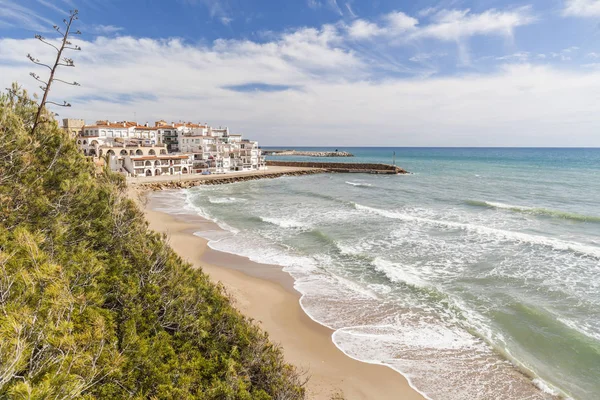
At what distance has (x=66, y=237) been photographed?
8.31 metres

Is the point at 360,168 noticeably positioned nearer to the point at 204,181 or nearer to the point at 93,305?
the point at 204,181

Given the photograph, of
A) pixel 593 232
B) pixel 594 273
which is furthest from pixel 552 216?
pixel 594 273

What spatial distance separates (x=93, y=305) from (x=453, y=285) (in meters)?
16.0

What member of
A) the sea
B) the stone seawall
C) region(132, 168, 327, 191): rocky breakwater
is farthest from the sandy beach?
the stone seawall

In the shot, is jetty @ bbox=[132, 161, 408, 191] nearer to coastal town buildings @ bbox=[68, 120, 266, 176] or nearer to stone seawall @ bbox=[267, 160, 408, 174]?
stone seawall @ bbox=[267, 160, 408, 174]

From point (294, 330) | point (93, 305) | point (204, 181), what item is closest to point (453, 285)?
point (294, 330)

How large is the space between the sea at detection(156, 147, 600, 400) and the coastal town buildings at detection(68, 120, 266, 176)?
3706 centimetres

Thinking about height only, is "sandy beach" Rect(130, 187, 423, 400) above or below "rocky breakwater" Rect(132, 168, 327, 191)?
below

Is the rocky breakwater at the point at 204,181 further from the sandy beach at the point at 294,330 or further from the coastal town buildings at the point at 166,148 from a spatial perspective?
the sandy beach at the point at 294,330

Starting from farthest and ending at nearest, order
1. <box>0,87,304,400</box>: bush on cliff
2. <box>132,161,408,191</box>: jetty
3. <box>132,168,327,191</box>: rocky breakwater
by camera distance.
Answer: <box>132,161,408,191</box>: jetty, <box>132,168,327,191</box>: rocky breakwater, <box>0,87,304,400</box>: bush on cliff

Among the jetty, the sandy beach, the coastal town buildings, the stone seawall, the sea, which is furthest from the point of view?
the stone seawall

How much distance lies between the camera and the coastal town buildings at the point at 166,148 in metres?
66.2

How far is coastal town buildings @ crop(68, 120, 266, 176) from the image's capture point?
66.2 meters

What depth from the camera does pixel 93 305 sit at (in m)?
6.63
